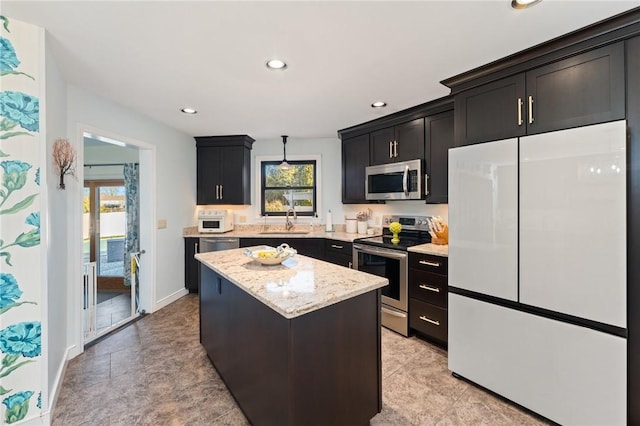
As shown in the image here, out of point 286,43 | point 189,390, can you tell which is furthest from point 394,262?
point 286,43

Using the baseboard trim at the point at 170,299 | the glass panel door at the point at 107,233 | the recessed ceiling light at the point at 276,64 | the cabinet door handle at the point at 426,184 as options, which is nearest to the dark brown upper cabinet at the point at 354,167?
the cabinet door handle at the point at 426,184

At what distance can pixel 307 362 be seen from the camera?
1.42 meters

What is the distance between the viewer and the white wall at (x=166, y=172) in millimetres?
2939

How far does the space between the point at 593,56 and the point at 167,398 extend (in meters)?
3.54

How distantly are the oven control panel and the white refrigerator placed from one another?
4.23ft

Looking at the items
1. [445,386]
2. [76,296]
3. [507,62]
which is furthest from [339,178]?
[76,296]

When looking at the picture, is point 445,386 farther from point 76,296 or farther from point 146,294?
point 146,294

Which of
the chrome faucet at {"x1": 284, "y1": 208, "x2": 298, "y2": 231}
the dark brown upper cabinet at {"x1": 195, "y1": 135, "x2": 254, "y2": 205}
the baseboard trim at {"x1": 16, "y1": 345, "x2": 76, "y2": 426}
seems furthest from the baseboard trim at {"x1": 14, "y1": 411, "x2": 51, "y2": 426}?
the chrome faucet at {"x1": 284, "y1": 208, "x2": 298, "y2": 231}

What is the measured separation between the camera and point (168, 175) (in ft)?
13.0

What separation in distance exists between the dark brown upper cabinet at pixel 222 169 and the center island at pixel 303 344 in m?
2.64

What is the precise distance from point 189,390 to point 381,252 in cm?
217

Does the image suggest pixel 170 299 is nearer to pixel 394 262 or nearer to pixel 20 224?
pixel 20 224

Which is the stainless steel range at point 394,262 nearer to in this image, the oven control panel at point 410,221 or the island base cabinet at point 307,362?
the oven control panel at point 410,221

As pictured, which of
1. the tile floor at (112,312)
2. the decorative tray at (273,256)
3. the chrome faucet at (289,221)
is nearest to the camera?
the decorative tray at (273,256)
